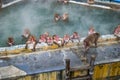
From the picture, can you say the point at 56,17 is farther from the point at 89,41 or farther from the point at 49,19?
the point at 89,41

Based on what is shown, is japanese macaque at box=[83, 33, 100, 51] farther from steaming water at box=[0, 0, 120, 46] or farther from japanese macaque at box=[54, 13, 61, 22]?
japanese macaque at box=[54, 13, 61, 22]

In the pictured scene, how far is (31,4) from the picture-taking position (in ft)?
83.7

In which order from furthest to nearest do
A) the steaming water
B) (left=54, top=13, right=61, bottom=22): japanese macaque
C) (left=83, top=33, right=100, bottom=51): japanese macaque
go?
1. (left=54, top=13, right=61, bottom=22): japanese macaque
2. the steaming water
3. (left=83, top=33, right=100, bottom=51): japanese macaque

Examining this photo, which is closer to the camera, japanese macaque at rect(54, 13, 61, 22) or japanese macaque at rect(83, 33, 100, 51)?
japanese macaque at rect(83, 33, 100, 51)

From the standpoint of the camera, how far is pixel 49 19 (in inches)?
909

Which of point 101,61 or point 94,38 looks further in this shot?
point 94,38

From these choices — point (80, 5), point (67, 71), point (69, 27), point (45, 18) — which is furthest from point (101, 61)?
point (80, 5)

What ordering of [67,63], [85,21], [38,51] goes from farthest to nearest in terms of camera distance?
[85,21], [38,51], [67,63]

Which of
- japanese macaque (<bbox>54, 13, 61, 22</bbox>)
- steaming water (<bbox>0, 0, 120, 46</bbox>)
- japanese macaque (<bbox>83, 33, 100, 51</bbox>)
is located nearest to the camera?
japanese macaque (<bbox>83, 33, 100, 51</bbox>)

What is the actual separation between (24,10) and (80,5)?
4.65 meters

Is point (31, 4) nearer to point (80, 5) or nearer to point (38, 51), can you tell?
point (80, 5)

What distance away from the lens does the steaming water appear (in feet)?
70.2

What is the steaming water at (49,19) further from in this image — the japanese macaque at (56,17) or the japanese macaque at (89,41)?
the japanese macaque at (89,41)

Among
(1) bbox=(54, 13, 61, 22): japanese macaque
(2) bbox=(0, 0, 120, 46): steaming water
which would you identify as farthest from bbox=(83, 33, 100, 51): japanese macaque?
(1) bbox=(54, 13, 61, 22): japanese macaque
